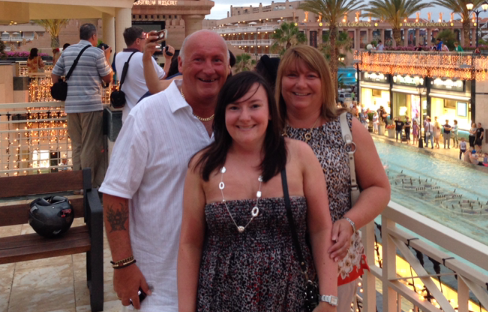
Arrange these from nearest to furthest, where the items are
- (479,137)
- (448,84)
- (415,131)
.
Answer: (479,137)
(448,84)
(415,131)

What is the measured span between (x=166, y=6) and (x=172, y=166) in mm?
44689

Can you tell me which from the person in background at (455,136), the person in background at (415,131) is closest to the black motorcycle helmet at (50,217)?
the person in background at (455,136)

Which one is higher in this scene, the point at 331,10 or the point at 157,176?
the point at 331,10

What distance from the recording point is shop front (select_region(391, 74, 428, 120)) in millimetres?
39656

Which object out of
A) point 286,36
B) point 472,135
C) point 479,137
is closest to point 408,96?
point 472,135

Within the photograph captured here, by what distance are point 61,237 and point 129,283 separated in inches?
75.9

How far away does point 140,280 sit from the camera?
8.05 ft

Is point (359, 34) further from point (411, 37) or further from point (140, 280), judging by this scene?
point (140, 280)

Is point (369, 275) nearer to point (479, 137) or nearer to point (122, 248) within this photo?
point (122, 248)

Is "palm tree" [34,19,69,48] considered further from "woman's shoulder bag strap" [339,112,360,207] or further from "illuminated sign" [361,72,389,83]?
"woman's shoulder bag strap" [339,112,360,207]

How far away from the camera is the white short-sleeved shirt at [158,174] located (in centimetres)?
242

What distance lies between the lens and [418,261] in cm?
300

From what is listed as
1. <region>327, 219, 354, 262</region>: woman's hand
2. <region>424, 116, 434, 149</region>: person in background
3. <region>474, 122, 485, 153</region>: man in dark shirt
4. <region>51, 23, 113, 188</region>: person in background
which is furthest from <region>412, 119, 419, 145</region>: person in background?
<region>327, 219, 354, 262</region>: woman's hand

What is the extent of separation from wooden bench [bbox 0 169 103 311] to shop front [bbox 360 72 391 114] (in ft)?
142
